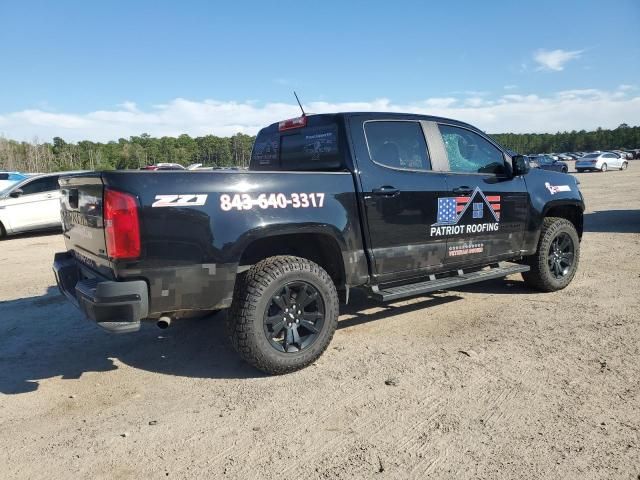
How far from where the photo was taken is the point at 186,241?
3.22 metres

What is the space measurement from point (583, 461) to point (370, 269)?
205 cm

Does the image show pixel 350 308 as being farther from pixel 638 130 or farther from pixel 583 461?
pixel 638 130

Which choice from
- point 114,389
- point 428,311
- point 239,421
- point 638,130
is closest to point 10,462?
point 114,389

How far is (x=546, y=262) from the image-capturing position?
5500mm

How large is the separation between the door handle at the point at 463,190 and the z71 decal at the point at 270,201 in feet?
5.03

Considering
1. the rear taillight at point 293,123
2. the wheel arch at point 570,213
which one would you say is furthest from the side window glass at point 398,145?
the wheel arch at point 570,213

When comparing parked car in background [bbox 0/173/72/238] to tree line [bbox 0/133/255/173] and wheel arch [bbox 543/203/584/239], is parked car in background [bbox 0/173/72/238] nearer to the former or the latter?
wheel arch [bbox 543/203/584/239]

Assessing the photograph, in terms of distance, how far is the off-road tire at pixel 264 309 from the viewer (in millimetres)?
3439

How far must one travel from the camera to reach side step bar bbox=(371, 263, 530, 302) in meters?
4.09

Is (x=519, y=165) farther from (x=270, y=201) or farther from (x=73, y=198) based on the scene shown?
(x=73, y=198)

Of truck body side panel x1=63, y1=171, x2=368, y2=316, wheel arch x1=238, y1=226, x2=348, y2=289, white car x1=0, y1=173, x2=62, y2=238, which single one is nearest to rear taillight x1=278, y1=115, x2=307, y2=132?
truck body side panel x1=63, y1=171, x2=368, y2=316

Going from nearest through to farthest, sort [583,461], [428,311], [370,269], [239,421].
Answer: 1. [583,461]
2. [239,421]
3. [370,269]
4. [428,311]

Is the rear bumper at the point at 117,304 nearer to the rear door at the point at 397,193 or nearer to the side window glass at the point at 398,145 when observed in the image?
the rear door at the point at 397,193

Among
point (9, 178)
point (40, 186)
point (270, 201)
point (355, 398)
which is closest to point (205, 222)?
point (270, 201)
